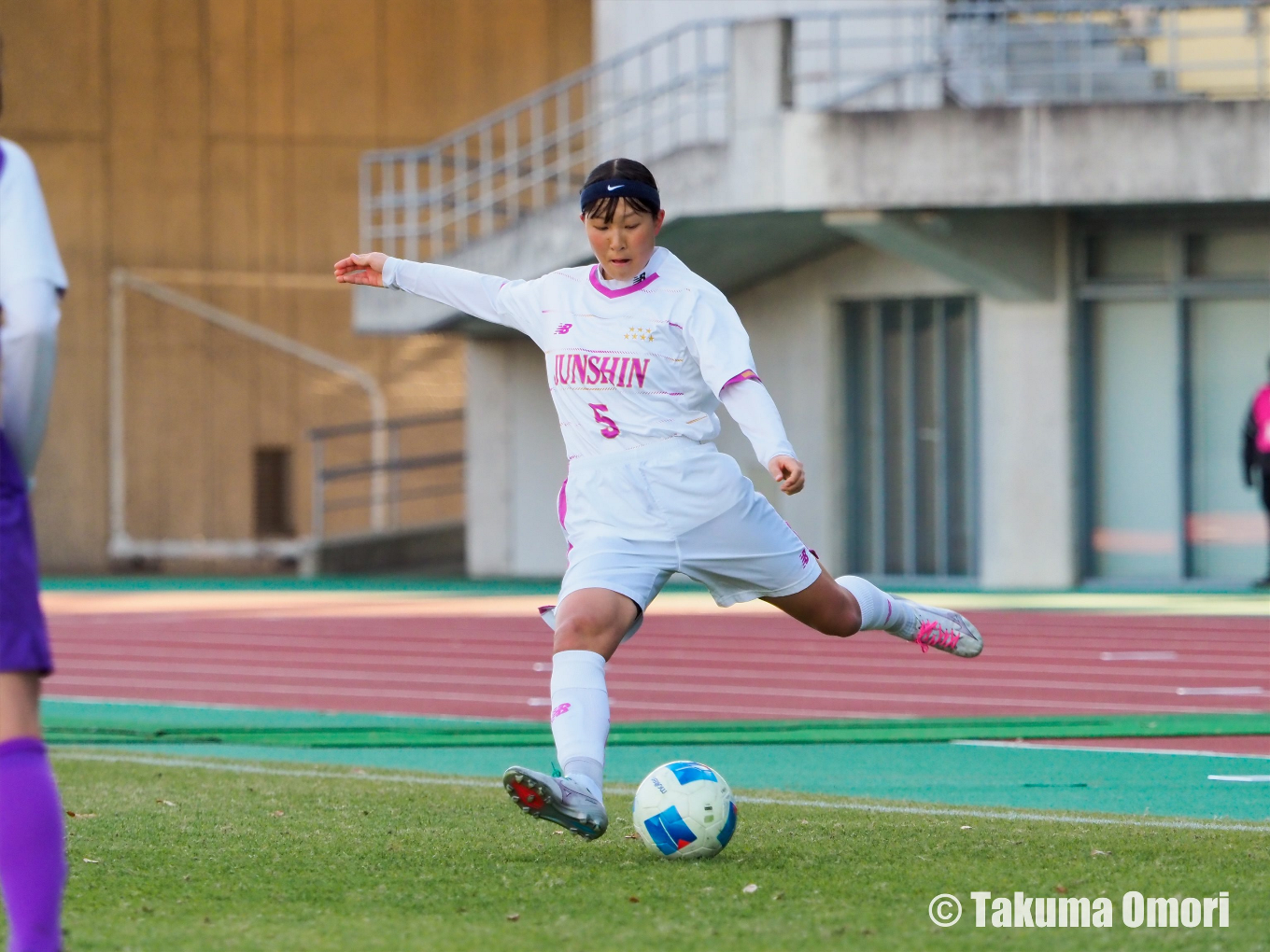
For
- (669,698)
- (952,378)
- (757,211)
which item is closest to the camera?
(669,698)

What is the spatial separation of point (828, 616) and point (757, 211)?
1402cm

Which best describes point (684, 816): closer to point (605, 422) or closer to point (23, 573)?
point (605, 422)

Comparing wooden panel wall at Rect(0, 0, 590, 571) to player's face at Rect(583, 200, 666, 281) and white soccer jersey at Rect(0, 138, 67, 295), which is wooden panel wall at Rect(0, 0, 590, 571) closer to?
player's face at Rect(583, 200, 666, 281)

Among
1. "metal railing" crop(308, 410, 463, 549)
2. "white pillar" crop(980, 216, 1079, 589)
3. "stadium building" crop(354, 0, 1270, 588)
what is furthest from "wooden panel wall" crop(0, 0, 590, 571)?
"white pillar" crop(980, 216, 1079, 589)

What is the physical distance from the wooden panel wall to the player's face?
2276cm

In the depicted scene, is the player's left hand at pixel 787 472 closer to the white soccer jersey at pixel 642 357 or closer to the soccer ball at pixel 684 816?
the white soccer jersey at pixel 642 357

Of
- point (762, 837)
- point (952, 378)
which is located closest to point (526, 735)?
point (762, 837)

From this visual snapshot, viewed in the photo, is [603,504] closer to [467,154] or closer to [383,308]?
[383,308]

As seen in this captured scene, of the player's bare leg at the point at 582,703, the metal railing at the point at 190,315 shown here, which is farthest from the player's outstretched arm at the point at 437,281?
the metal railing at the point at 190,315

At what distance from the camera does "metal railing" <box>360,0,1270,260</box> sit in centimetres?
2036

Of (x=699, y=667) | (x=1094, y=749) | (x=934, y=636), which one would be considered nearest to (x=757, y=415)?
(x=934, y=636)

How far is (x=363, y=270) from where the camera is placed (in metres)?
6.45

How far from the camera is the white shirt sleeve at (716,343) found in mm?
5789

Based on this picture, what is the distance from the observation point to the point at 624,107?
21.3m
